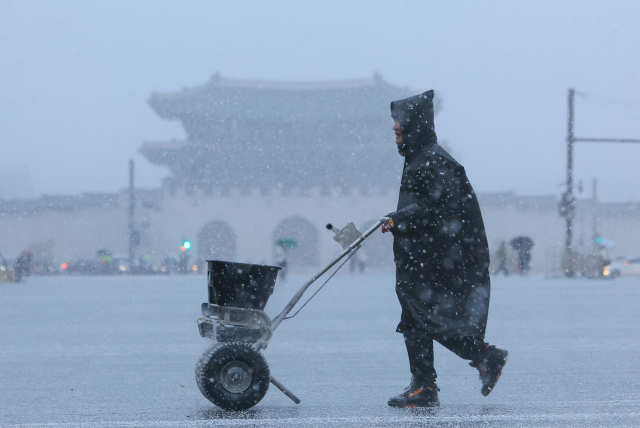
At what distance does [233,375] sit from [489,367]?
1.16 metres

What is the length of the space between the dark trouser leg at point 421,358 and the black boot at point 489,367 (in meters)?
0.21

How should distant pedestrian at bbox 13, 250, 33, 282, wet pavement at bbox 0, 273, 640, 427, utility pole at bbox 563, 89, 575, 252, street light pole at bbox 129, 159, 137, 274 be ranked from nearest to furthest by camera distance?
wet pavement at bbox 0, 273, 640, 427
distant pedestrian at bbox 13, 250, 33, 282
utility pole at bbox 563, 89, 575, 252
street light pole at bbox 129, 159, 137, 274

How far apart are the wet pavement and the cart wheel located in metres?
0.07

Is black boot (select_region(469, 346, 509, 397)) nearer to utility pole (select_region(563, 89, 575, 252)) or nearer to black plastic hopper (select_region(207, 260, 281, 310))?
black plastic hopper (select_region(207, 260, 281, 310))

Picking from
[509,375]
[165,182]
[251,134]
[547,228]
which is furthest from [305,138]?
[509,375]

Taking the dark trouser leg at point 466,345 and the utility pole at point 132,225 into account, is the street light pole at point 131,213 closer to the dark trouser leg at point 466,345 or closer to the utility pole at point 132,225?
the utility pole at point 132,225

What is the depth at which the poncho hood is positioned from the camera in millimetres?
3756

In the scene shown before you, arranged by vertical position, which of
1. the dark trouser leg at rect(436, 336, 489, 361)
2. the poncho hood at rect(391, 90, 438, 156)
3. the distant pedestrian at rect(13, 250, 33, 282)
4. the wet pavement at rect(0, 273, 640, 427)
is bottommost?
the distant pedestrian at rect(13, 250, 33, 282)

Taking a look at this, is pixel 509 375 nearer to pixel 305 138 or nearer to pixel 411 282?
pixel 411 282

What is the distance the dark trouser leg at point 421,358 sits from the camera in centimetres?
380

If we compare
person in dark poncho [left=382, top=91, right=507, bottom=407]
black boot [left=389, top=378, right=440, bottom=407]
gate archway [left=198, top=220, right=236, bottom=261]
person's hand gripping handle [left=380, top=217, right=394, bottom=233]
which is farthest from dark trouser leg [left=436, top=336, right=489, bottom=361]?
gate archway [left=198, top=220, right=236, bottom=261]

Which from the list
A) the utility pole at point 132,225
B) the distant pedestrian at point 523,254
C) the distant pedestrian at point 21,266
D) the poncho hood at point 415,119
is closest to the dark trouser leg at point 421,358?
the poncho hood at point 415,119

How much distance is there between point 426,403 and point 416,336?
311mm

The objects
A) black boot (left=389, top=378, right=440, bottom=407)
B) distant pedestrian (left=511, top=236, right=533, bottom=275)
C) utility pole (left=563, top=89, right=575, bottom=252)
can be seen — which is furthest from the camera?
distant pedestrian (left=511, top=236, right=533, bottom=275)
